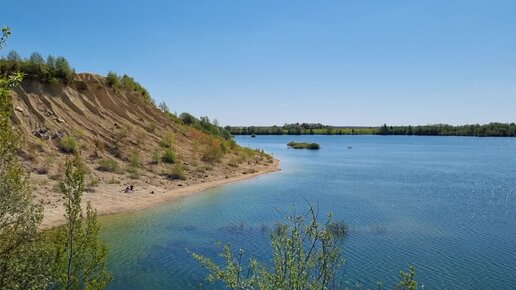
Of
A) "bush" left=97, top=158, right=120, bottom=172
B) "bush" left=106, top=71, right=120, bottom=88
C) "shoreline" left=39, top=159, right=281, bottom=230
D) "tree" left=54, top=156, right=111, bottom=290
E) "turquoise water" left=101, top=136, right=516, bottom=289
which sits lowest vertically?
"turquoise water" left=101, top=136, right=516, bottom=289

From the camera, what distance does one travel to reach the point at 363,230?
26.4 m

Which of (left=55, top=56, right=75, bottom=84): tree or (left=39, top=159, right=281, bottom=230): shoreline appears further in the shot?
(left=55, top=56, right=75, bottom=84): tree

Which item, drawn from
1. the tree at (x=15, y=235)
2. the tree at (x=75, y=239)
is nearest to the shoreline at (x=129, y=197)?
the tree at (x=15, y=235)

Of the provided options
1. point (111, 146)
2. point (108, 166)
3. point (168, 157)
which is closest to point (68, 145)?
point (108, 166)

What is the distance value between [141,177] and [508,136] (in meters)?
196

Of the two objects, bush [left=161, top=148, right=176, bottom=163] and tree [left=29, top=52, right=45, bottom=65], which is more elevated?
tree [left=29, top=52, right=45, bottom=65]

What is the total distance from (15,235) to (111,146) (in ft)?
114

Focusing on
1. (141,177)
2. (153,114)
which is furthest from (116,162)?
(153,114)

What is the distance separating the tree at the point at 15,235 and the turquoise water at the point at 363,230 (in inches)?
281

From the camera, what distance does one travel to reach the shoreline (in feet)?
89.9

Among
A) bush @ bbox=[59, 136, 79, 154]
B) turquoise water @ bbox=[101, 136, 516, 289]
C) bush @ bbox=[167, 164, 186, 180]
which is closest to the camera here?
turquoise water @ bbox=[101, 136, 516, 289]

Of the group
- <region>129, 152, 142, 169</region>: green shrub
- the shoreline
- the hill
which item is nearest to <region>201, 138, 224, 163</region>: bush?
the hill

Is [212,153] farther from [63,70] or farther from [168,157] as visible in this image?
[63,70]

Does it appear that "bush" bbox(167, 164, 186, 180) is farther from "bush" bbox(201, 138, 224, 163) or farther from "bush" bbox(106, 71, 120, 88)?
"bush" bbox(106, 71, 120, 88)
